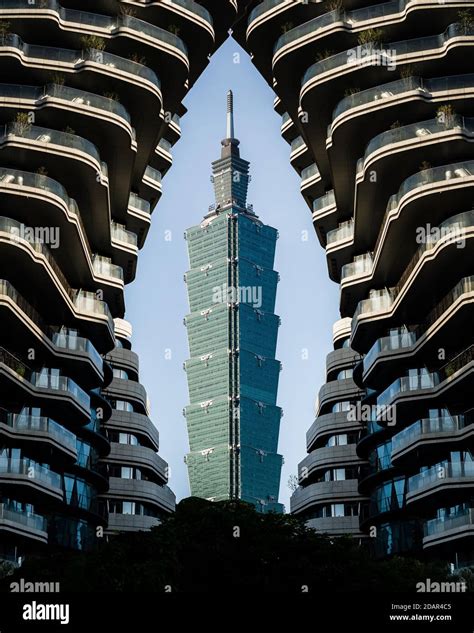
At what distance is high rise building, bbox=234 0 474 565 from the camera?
5356cm

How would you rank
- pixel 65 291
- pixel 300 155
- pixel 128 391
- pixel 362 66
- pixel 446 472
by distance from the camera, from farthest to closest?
pixel 128 391
pixel 300 155
pixel 65 291
pixel 362 66
pixel 446 472

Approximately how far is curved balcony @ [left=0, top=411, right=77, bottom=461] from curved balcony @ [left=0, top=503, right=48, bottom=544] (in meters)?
3.61

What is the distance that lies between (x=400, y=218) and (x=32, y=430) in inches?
898

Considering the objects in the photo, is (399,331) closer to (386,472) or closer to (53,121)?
(386,472)

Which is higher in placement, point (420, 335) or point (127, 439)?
point (420, 335)

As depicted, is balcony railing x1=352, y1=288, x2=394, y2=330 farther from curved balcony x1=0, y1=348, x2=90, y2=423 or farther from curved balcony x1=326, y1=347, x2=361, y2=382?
curved balcony x1=0, y1=348, x2=90, y2=423

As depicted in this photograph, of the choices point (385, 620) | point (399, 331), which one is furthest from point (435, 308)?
point (385, 620)

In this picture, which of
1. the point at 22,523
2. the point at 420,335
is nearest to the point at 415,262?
the point at 420,335

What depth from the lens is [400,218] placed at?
183ft

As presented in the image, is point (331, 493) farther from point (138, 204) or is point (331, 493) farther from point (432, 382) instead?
point (138, 204)

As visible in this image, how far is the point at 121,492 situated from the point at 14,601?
51449mm

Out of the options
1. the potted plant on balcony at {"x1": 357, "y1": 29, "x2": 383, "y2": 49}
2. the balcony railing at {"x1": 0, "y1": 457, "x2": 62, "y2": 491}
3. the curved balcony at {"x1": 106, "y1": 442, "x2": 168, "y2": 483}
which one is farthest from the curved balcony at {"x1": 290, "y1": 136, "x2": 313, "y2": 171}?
the balcony railing at {"x1": 0, "y1": 457, "x2": 62, "y2": 491}

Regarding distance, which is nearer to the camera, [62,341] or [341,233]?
[62,341]

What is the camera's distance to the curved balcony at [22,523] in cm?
5016
